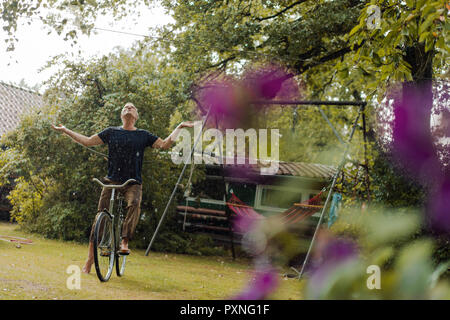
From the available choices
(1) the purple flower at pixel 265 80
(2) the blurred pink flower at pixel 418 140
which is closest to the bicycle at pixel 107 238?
(2) the blurred pink flower at pixel 418 140

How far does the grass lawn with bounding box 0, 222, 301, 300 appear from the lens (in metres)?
3.32

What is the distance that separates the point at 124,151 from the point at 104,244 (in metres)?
0.81

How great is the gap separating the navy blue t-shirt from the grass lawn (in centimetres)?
93

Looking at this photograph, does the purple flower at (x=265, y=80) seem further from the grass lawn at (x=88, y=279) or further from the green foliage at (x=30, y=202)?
the green foliage at (x=30, y=202)

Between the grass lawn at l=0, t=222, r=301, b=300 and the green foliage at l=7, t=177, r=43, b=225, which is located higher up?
the green foliage at l=7, t=177, r=43, b=225

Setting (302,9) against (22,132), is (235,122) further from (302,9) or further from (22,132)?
(22,132)

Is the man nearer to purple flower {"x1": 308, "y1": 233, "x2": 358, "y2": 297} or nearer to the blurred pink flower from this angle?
purple flower {"x1": 308, "y1": 233, "x2": 358, "y2": 297}

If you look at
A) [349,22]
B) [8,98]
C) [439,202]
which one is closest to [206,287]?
[439,202]

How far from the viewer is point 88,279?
383cm

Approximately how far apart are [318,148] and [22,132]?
14.0 metres

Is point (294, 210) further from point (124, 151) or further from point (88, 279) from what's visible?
point (88, 279)

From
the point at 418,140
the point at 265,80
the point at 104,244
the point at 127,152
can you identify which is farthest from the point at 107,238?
the point at 265,80

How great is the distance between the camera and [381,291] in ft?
2.14

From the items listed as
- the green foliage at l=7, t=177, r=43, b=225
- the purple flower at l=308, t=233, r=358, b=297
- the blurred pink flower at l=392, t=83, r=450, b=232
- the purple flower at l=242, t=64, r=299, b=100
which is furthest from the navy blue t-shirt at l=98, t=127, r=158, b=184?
the purple flower at l=242, t=64, r=299, b=100
